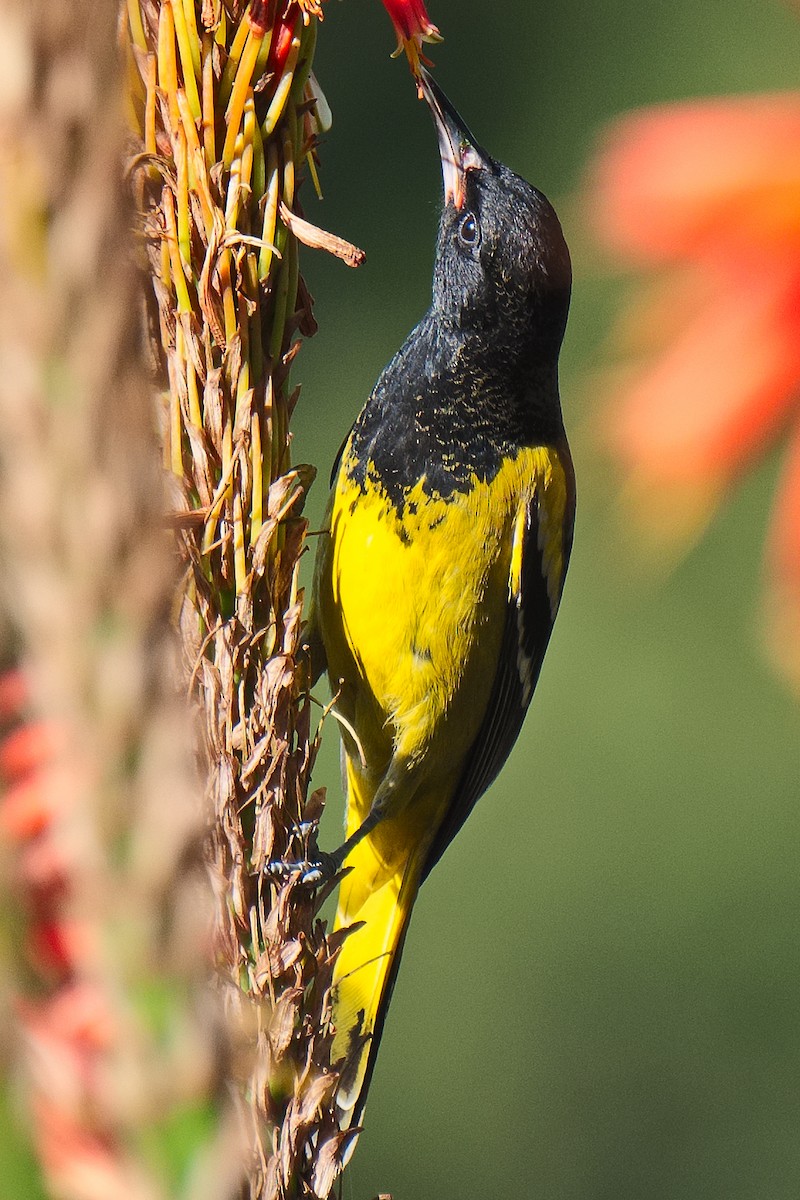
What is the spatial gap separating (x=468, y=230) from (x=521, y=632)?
0.60m

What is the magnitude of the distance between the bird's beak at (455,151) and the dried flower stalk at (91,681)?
1.74 meters

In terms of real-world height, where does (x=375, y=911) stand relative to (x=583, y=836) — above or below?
below

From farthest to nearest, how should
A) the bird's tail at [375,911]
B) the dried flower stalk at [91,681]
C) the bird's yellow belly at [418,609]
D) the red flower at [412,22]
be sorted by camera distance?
1. the bird's tail at [375,911]
2. the bird's yellow belly at [418,609]
3. the red flower at [412,22]
4. the dried flower stalk at [91,681]

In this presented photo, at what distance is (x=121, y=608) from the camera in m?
0.25

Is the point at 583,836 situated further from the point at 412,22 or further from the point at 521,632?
the point at 412,22

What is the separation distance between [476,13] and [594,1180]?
4032 mm

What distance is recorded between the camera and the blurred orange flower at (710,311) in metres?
0.29

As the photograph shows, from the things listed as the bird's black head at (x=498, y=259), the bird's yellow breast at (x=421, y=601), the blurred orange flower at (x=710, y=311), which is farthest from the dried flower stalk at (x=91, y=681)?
the bird's black head at (x=498, y=259)

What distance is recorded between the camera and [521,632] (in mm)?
2152

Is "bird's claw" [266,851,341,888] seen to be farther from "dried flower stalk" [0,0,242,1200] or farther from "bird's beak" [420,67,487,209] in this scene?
"bird's beak" [420,67,487,209]

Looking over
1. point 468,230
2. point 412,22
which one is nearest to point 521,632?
point 468,230

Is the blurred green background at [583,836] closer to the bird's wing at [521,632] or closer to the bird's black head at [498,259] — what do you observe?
the bird's wing at [521,632]

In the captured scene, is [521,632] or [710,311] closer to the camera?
[710,311]

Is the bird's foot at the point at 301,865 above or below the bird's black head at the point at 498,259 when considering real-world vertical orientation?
below
